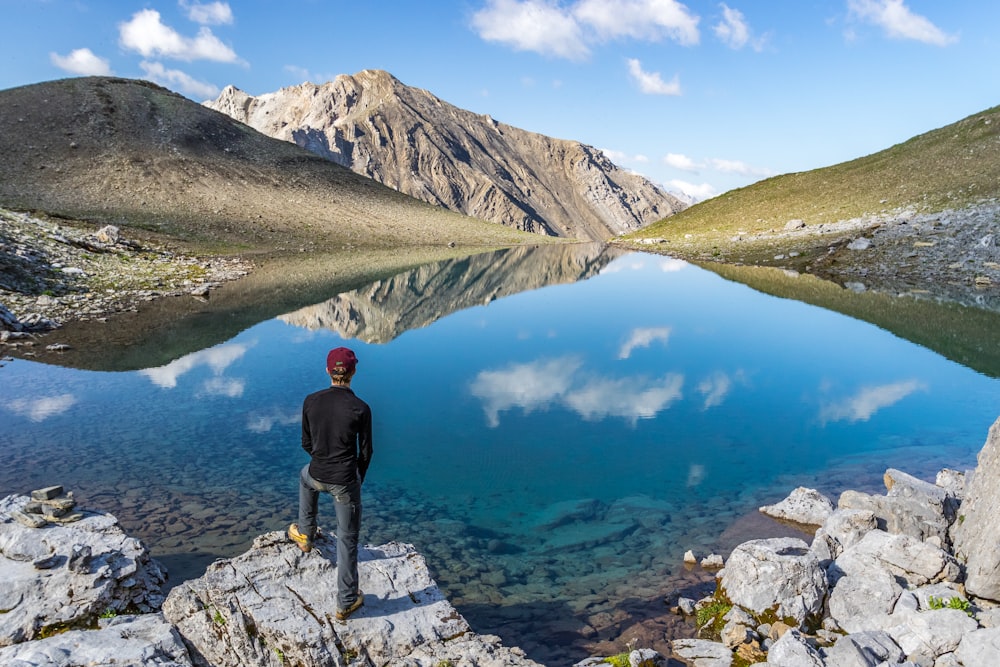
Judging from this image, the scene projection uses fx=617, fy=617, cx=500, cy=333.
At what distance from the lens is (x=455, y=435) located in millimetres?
17906

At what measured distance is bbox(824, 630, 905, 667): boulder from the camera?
24.0 feet

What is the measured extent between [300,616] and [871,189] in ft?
277

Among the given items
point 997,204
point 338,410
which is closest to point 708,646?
point 338,410

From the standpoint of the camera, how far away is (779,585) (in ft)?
30.2

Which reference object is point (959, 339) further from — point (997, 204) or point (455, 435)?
point (997, 204)

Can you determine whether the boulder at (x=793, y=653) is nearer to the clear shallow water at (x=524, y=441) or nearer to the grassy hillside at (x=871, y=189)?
the clear shallow water at (x=524, y=441)

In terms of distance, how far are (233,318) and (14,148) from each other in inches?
2946

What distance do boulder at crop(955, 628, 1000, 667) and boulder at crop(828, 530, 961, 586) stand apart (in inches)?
66.7

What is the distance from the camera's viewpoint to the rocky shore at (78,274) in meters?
28.5

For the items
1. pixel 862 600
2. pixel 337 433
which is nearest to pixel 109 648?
pixel 337 433

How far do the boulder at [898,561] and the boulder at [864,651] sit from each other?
5.00 ft

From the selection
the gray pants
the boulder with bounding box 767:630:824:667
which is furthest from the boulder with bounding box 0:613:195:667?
the boulder with bounding box 767:630:824:667

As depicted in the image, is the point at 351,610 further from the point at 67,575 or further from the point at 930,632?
the point at 930,632

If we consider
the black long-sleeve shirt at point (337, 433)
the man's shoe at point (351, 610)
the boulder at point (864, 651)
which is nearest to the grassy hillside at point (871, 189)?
the boulder at point (864, 651)
